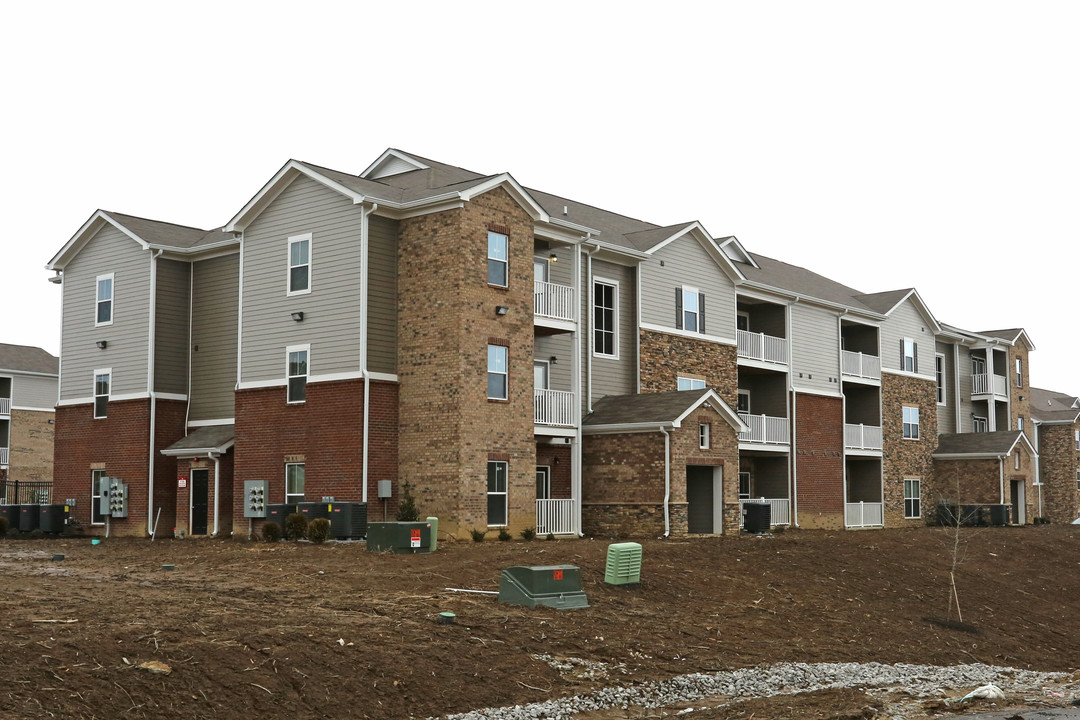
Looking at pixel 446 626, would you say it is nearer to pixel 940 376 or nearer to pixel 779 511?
pixel 779 511

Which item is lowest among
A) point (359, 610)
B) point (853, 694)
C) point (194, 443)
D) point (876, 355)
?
point (853, 694)

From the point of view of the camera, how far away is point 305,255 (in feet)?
100.0

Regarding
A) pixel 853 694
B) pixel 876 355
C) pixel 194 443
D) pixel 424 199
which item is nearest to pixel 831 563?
pixel 853 694

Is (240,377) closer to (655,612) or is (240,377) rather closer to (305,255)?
(305,255)

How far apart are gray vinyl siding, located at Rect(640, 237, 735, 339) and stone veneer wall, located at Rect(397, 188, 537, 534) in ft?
21.6

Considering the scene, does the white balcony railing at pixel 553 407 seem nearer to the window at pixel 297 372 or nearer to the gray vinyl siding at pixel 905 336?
the window at pixel 297 372

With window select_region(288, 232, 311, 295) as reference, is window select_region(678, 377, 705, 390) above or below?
below

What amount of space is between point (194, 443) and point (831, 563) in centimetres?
1782

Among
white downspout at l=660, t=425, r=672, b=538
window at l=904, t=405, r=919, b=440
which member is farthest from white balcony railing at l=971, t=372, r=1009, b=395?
white downspout at l=660, t=425, r=672, b=538

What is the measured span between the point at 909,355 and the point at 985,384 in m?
7.84

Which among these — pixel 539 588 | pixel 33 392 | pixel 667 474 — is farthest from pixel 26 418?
pixel 539 588

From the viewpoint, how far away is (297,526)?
2758 cm

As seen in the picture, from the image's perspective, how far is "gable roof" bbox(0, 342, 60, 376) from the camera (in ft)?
192

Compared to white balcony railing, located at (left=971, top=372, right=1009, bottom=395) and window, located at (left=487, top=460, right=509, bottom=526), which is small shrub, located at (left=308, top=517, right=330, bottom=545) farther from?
white balcony railing, located at (left=971, top=372, right=1009, bottom=395)
